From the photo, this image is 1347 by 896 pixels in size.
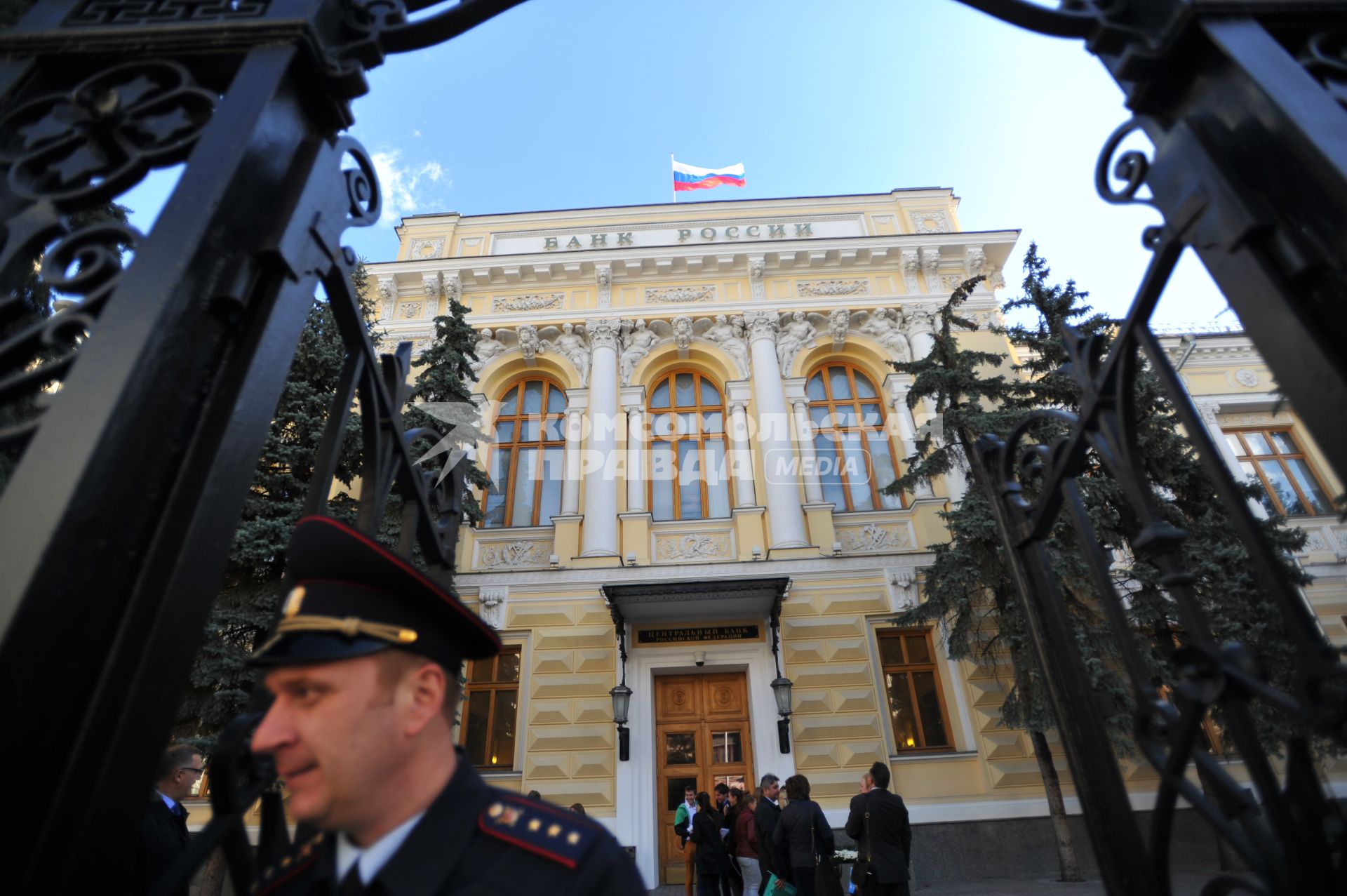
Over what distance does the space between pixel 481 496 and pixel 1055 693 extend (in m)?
12.8

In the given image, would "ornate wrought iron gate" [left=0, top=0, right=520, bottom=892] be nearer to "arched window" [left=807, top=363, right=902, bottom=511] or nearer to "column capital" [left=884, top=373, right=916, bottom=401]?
"arched window" [left=807, top=363, right=902, bottom=511]

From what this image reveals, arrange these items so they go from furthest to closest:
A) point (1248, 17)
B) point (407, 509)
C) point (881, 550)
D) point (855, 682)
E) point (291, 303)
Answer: point (881, 550), point (855, 682), point (407, 509), point (1248, 17), point (291, 303)

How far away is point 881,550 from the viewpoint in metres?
13.1

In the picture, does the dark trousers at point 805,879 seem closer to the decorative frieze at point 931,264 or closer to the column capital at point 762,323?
the column capital at point 762,323

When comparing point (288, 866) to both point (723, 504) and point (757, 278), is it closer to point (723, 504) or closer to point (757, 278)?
point (723, 504)

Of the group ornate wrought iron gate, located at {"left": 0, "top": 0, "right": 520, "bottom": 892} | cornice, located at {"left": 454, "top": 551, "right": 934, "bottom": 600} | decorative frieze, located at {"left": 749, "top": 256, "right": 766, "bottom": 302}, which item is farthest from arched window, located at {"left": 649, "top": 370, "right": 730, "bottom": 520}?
ornate wrought iron gate, located at {"left": 0, "top": 0, "right": 520, "bottom": 892}

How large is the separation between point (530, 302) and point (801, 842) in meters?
13.0

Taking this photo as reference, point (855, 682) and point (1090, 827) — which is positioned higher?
point (855, 682)

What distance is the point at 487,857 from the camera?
1.18 metres

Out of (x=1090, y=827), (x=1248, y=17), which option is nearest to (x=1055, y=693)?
(x=1090, y=827)

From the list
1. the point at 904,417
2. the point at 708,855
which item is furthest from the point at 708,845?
the point at 904,417

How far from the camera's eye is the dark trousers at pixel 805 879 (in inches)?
261

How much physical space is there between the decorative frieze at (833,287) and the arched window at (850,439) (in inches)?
71.7

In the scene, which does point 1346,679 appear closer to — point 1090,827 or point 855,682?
point 1090,827
